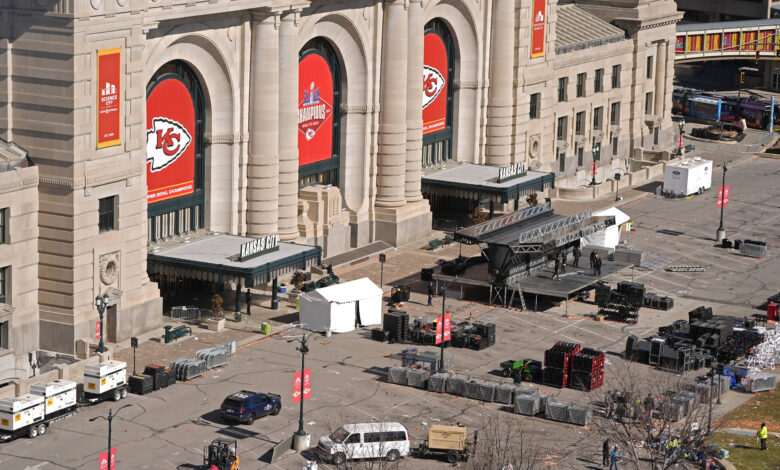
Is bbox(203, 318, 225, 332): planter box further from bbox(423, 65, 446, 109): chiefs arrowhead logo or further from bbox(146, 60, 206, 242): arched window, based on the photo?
bbox(423, 65, 446, 109): chiefs arrowhead logo

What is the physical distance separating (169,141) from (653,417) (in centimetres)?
3638

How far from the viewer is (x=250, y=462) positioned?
272ft

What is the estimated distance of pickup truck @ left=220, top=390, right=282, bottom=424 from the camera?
3420 inches

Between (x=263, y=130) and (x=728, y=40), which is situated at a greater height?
(x=263, y=130)

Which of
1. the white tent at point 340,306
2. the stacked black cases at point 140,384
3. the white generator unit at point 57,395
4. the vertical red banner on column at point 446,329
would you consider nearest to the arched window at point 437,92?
the white tent at point 340,306

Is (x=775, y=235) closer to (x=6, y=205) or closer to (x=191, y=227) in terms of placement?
(x=191, y=227)

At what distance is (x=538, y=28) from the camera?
458ft

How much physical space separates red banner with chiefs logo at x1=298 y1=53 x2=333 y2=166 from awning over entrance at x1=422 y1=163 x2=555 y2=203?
12.3 m

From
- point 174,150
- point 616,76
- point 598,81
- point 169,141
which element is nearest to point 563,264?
point 174,150

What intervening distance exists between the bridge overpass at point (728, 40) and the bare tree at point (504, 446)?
109m

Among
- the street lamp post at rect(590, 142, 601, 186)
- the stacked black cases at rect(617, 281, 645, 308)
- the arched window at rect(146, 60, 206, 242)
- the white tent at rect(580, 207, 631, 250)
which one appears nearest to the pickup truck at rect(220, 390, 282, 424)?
the arched window at rect(146, 60, 206, 242)

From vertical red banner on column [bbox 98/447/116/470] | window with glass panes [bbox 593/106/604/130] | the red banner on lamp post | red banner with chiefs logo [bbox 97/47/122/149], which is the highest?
red banner with chiefs logo [bbox 97/47/122/149]

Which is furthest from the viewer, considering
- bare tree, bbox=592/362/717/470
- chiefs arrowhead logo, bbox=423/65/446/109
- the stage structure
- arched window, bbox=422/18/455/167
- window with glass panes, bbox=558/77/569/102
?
window with glass panes, bbox=558/77/569/102

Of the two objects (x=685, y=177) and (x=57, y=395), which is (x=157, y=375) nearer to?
(x=57, y=395)
